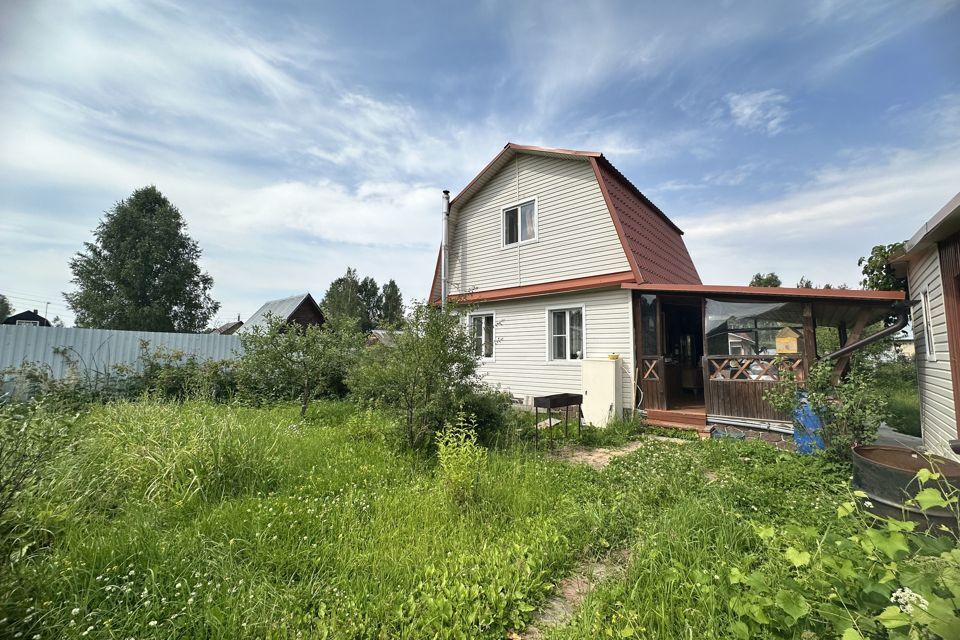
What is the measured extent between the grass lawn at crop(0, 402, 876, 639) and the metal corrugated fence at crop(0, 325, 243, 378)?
596 centimetres

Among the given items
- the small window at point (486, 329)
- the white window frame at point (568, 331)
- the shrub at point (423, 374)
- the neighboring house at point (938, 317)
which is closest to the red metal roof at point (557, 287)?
the white window frame at point (568, 331)

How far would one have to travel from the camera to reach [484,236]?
11320 mm

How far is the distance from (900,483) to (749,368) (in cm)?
475

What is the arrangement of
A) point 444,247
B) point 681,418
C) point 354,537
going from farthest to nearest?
1. point 444,247
2. point 681,418
3. point 354,537

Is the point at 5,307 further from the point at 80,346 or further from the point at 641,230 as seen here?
the point at 641,230

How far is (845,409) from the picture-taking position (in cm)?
446

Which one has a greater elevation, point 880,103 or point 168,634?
point 880,103

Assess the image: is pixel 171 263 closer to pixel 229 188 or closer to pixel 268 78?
pixel 229 188

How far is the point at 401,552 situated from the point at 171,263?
110ft

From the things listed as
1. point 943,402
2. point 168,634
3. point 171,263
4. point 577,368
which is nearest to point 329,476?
point 168,634

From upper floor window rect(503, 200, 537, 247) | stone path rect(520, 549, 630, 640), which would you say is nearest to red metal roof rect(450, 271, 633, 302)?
upper floor window rect(503, 200, 537, 247)

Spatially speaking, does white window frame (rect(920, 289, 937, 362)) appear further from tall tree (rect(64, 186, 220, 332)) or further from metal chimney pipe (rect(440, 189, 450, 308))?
tall tree (rect(64, 186, 220, 332))

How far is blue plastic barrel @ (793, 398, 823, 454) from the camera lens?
511 cm

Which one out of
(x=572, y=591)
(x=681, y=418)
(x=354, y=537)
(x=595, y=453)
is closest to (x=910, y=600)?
(x=572, y=591)
